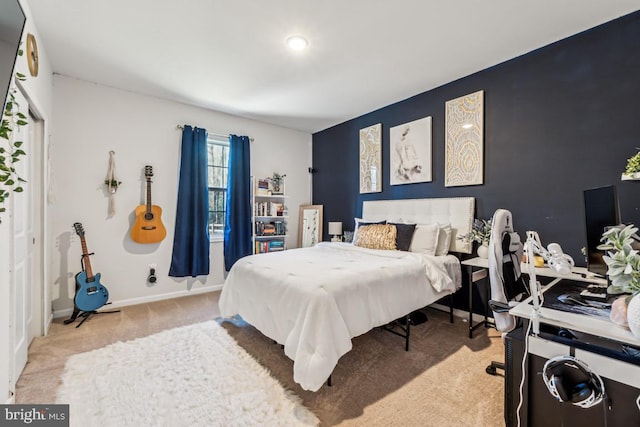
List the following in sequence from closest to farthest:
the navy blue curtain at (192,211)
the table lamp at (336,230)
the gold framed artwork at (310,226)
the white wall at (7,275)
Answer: the white wall at (7,275), the navy blue curtain at (192,211), the table lamp at (336,230), the gold framed artwork at (310,226)

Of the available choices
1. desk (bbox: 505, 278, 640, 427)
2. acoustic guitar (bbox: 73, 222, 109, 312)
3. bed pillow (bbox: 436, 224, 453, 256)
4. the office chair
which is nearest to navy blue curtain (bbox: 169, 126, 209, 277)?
acoustic guitar (bbox: 73, 222, 109, 312)

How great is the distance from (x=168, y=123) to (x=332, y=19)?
107 inches

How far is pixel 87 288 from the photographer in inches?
116

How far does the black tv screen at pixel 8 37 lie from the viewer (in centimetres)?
112

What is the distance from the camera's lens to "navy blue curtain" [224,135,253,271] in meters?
4.19

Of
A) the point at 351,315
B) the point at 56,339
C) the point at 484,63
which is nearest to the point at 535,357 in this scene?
the point at 351,315

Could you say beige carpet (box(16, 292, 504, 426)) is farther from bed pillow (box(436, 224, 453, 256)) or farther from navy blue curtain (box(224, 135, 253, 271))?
navy blue curtain (box(224, 135, 253, 271))

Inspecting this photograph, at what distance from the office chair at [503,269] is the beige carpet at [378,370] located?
0.56 metres

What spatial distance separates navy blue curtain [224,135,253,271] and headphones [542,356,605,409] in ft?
12.5

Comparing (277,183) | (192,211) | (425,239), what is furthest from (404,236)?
(192,211)

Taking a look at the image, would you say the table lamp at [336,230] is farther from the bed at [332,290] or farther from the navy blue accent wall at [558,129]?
the navy blue accent wall at [558,129]

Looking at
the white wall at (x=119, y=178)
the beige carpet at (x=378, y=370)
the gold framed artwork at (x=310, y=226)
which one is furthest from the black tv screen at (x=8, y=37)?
the gold framed artwork at (x=310, y=226)

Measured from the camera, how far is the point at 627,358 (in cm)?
104

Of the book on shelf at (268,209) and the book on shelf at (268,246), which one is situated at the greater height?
the book on shelf at (268,209)
